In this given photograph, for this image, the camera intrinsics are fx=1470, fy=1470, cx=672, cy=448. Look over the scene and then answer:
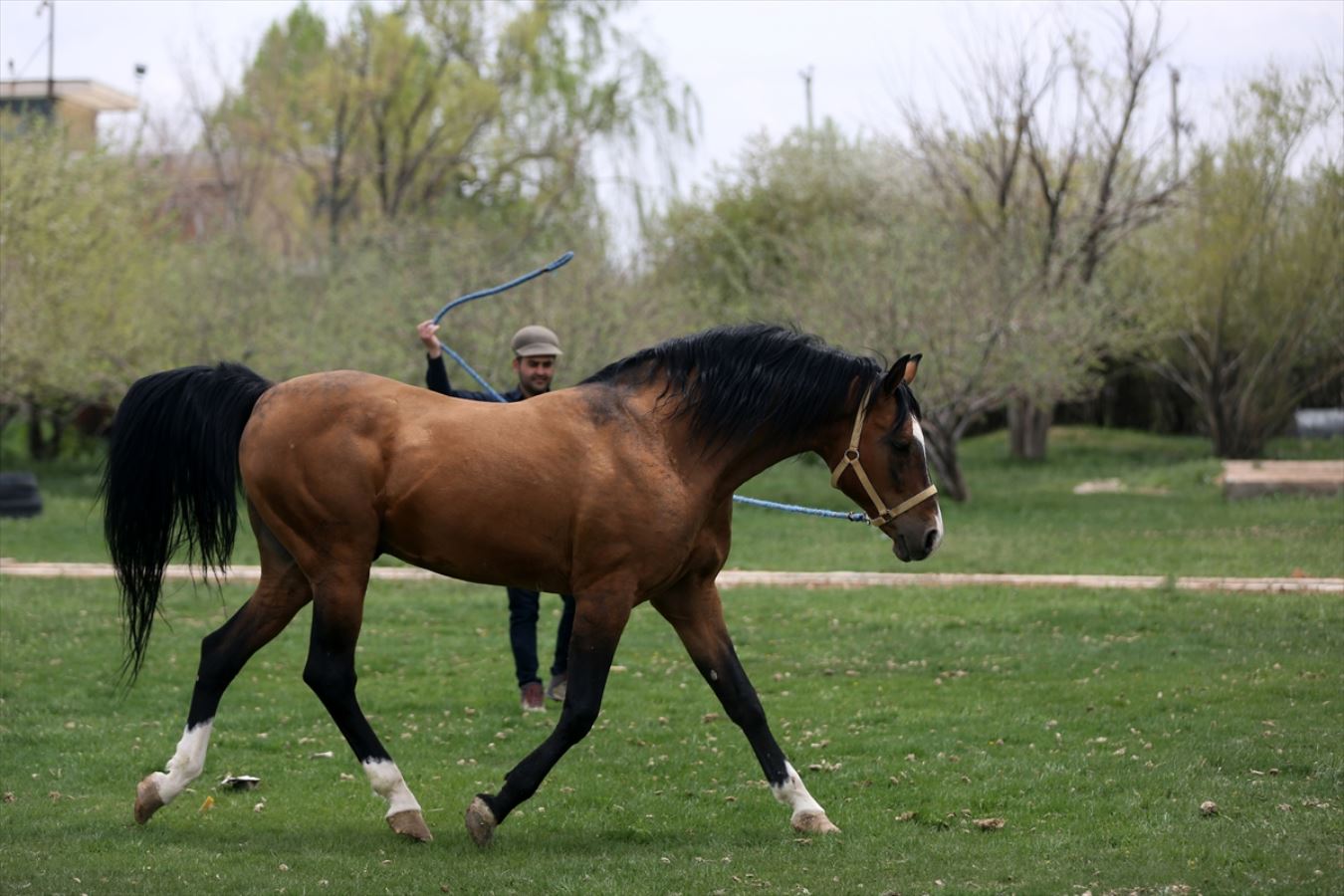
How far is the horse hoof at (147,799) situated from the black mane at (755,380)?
2.73 meters

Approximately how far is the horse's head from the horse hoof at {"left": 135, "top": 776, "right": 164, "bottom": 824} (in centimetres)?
326

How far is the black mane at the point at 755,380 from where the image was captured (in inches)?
249

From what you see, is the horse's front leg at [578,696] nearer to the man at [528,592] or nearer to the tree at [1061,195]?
the man at [528,592]

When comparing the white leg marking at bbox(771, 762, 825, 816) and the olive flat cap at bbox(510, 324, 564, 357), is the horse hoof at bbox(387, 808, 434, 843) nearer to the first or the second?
the white leg marking at bbox(771, 762, 825, 816)

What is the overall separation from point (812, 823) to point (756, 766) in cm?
139

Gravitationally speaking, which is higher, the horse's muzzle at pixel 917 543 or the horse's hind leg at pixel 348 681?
the horse's muzzle at pixel 917 543

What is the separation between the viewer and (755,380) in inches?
251

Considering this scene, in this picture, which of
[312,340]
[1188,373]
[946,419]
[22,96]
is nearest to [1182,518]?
[946,419]

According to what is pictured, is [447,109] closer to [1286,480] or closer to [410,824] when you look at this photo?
[1286,480]

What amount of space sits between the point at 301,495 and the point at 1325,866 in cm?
427

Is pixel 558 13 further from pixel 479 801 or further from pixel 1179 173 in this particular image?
pixel 479 801

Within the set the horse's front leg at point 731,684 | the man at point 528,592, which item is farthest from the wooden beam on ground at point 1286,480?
the horse's front leg at point 731,684

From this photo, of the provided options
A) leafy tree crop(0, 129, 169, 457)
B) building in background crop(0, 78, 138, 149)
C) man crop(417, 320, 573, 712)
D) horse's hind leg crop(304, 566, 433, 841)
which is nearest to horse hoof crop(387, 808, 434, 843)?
horse's hind leg crop(304, 566, 433, 841)

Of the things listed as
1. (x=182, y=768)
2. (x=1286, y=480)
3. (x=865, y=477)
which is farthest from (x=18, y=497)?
(x=1286, y=480)
